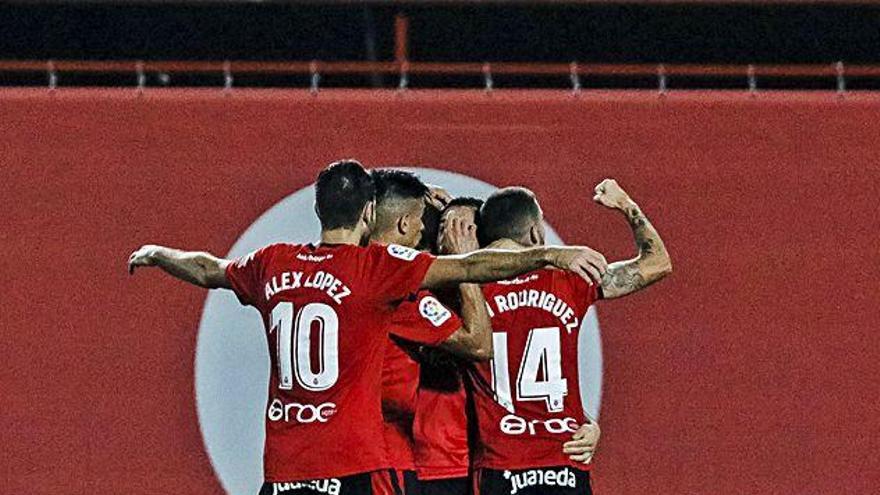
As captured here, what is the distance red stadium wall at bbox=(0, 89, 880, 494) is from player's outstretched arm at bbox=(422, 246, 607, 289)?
412cm

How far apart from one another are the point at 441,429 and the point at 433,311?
1.57 metres

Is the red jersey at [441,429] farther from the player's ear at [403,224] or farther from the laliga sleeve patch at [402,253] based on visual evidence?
the laliga sleeve patch at [402,253]

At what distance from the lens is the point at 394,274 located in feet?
19.1

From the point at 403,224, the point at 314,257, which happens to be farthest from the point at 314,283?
the point at 403,224

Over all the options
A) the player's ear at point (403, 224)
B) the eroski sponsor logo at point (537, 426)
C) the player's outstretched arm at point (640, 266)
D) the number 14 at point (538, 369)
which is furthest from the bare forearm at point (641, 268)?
the player's ear at point (403, 224)

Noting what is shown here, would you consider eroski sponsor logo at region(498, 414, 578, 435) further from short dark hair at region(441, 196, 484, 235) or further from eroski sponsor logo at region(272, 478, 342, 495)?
eroski sponsor logo at region(272, 478, 342, 495)

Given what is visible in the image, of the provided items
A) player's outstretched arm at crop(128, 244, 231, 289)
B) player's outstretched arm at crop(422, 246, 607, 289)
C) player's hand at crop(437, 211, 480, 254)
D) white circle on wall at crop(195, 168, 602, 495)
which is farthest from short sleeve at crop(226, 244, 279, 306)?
white circle on wall at crop(195, 168, 602, 495)

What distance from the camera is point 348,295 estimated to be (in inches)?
228

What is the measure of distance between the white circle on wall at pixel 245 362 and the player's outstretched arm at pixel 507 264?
4.00 meters

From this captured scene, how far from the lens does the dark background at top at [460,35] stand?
595 inches

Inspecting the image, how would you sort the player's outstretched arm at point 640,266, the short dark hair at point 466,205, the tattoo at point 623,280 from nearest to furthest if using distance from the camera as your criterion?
the player's outstretched arm at point 640,266 < the tattoo at point 623,280 < the short dark hair at point 466,205

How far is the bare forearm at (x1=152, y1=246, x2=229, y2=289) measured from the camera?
20.6ft

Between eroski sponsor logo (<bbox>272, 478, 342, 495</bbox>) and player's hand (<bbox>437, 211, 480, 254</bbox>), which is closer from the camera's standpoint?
eroski sponsor logo (<bbox>272, 478, 342, 495</bbox>)

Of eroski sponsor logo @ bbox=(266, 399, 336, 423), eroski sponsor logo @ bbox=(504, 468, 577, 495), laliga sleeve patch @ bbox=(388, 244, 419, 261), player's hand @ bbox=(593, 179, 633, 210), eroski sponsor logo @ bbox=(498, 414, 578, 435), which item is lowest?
eroski sponsor logo @ bbox=(504, 468, 577, 495)
